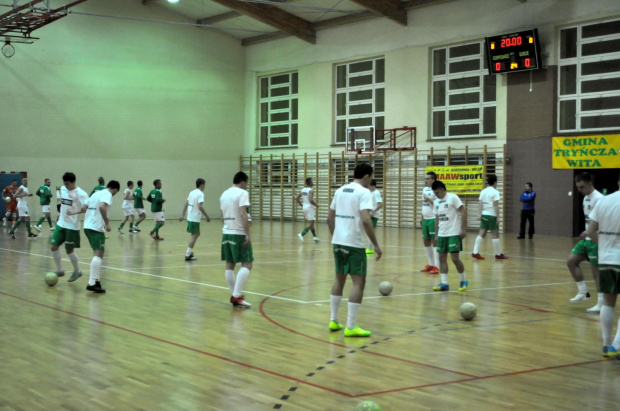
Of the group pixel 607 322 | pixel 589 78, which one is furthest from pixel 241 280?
pixel 589 78

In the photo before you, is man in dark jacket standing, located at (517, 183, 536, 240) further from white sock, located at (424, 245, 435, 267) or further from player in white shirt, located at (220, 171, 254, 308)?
player in white shirt, located at (220, 171, 254, 308)

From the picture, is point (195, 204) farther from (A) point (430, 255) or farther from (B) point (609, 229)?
(B) point (609, 229)

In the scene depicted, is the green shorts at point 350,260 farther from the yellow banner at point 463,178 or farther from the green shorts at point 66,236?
the yellow banner at point 463,178

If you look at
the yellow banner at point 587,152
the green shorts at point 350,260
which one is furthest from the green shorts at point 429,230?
the yellow banner at point 587,152

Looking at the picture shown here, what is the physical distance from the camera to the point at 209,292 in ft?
39.2

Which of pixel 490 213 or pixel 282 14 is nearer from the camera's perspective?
pixel 490 213

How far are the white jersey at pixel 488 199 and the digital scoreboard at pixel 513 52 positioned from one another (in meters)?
10.3

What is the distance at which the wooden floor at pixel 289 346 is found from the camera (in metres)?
5.98

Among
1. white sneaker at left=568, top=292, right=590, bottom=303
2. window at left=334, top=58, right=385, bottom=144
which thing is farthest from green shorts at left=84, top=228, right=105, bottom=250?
window at left=334, top=58, right=385, bottom=144

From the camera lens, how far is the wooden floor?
5.98 meters

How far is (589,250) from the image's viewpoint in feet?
33.8

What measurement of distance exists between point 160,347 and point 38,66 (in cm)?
2878

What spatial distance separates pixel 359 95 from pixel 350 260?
26545mm

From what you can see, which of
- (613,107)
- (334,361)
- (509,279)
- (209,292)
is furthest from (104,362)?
(613,107)
